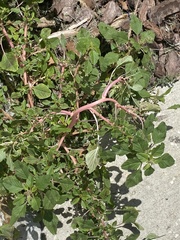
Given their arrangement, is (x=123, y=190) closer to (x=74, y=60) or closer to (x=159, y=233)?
(x=159, y=233)

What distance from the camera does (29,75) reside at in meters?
2.58

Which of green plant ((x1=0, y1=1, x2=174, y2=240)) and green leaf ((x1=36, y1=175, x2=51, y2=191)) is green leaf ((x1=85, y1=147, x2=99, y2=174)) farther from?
green leaf ((x1=36, y1=175, x2=51, y2=191))

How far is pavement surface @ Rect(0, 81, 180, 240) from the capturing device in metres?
2.34

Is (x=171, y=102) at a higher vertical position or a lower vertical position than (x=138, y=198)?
higher

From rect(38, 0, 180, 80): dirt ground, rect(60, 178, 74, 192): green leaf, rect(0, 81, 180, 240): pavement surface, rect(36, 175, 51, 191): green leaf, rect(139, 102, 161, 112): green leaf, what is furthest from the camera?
rect(38, 0, 180, 80): dirt ground

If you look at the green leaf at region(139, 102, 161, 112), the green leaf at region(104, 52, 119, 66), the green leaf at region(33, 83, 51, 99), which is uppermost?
the green leaf at region(104, 52, 119, 66)

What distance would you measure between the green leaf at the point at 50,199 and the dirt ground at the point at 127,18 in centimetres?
107

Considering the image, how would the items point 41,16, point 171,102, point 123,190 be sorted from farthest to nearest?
point 41,16 → point 171,102 → point 123,190

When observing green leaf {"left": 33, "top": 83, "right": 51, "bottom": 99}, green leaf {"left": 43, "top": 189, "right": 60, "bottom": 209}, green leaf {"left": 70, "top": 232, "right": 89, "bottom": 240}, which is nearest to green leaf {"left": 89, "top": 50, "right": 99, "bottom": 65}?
green leaf {"left": 33, "top": 83, "right": 51, "bottom": 99}

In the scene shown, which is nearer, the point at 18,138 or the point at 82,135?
the point at 18,138

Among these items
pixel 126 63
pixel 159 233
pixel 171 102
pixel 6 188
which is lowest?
pixel 159 233

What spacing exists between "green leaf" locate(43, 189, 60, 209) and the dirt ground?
1.07 m

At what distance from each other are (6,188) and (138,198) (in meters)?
0.66

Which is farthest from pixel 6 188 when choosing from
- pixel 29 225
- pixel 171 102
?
pixel 171 102
